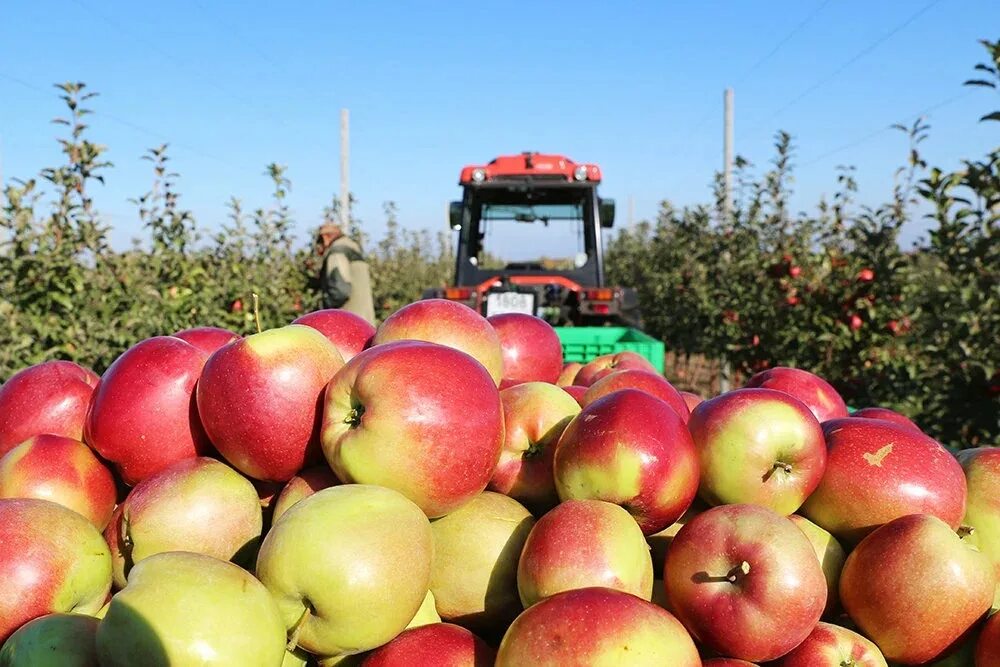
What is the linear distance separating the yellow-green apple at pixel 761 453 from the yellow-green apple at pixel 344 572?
69 centimetres

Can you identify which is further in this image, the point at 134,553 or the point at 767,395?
the point at 767,395

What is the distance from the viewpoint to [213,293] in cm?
712

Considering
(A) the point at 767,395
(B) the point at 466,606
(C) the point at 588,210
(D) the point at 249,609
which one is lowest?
(B) the point at 466,606

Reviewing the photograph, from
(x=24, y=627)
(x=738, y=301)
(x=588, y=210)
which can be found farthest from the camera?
(x=738, y=301)

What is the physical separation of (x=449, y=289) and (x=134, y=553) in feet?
18.5

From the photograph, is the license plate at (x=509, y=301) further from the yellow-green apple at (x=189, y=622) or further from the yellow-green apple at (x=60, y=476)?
the yellow-green apple at (x=189, y=622)

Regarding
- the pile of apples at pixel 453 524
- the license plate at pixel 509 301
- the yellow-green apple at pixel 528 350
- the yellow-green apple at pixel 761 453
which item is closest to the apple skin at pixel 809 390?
the pile of apples at pixel 453 524

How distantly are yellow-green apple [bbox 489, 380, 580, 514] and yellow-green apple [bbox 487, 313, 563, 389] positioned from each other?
487 mm

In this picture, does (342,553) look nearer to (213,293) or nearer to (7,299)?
(7,299)

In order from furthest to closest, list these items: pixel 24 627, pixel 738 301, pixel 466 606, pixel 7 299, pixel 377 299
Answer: pixel 377 299
pixel 738 301
pixel 7 299
pixel 466 606
pixel 24 627

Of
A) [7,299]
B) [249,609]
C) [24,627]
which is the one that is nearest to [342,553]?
[249,609]

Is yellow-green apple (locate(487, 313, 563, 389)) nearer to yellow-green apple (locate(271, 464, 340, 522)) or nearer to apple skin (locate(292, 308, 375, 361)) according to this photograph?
apple skin (locate(292, 308, 375, 361))

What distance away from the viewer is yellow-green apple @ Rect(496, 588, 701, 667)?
45.0 inches

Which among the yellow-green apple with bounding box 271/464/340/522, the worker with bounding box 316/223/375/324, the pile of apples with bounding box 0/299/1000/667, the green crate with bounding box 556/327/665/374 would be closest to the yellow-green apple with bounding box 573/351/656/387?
the pile of apples with bounding box 0/299/1000/667
